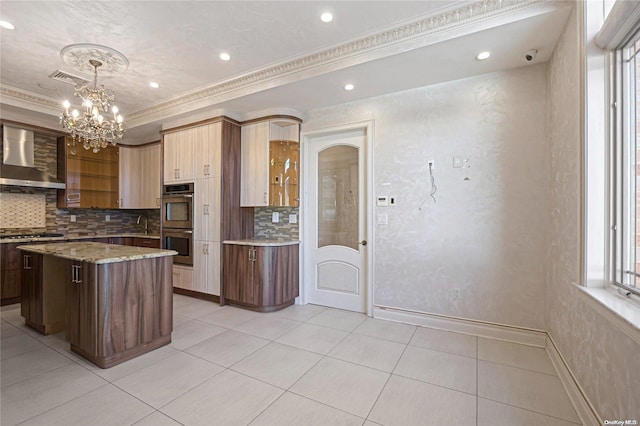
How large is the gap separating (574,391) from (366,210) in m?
2.38

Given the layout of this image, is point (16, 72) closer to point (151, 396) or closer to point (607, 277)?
point (151, 396)

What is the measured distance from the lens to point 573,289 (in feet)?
6.44

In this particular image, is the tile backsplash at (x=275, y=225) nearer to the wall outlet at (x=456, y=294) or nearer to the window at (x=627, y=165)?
the wall outlet at (x=456, y=294)

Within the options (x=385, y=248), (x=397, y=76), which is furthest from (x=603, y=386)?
(x=397, y=76)

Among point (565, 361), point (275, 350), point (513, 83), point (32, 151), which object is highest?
point (513, 83)

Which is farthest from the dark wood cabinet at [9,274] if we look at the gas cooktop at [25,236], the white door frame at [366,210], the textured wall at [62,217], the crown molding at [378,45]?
the white door frame at [366,210]

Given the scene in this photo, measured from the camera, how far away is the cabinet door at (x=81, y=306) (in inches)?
89.4

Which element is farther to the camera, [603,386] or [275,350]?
[275,350]

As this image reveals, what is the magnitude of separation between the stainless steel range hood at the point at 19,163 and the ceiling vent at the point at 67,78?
1.74 metres

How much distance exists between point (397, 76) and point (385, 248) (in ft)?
6.35

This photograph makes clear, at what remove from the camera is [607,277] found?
1721 mm

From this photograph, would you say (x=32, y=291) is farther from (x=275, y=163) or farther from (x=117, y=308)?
(x=275, y=163)

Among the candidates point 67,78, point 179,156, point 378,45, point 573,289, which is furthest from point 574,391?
point 67,78

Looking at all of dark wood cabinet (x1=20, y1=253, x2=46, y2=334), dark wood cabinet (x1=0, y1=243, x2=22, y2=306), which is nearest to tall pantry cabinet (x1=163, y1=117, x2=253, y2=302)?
dark wood cabinet (x1=20, y1=253, x2=46, y2=334)
